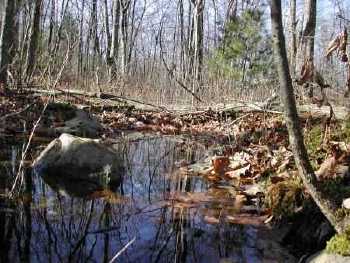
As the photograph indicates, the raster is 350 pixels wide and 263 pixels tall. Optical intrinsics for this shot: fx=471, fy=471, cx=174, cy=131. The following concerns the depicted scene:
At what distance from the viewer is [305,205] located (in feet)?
11.7

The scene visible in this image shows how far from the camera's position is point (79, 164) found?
506cm

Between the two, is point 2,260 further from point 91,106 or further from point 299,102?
point 91,106

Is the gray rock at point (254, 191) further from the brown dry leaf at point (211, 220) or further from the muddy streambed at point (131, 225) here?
the brown dry leaf at point (211, 220)

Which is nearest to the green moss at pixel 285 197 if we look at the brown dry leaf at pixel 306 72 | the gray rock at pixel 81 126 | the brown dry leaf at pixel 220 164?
the brown dry leaf at pixel 306 72

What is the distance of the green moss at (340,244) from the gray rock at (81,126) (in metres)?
6.00

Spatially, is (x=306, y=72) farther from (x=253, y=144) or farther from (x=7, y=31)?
(x=7, y=31)

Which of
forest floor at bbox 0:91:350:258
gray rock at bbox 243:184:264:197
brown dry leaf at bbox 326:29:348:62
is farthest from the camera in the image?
gray rock at bbox 243:184:264:197

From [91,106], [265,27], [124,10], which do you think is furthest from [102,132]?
[124,10]

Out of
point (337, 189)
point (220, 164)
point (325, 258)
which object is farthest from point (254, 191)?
point (325, 258)

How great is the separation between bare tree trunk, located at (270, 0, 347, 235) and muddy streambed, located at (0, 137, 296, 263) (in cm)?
46

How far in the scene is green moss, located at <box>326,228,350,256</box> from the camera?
105 inches

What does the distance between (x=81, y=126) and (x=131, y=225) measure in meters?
5.21

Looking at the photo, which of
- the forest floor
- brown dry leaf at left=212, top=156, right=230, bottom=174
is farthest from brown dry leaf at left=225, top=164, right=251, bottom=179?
brown dry leaf at left=212, top=156, right=230, bottom=174

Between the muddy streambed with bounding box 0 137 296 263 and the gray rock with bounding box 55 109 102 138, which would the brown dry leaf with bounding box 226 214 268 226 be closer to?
the muddy streambed with bounding box 0 137 296 263
